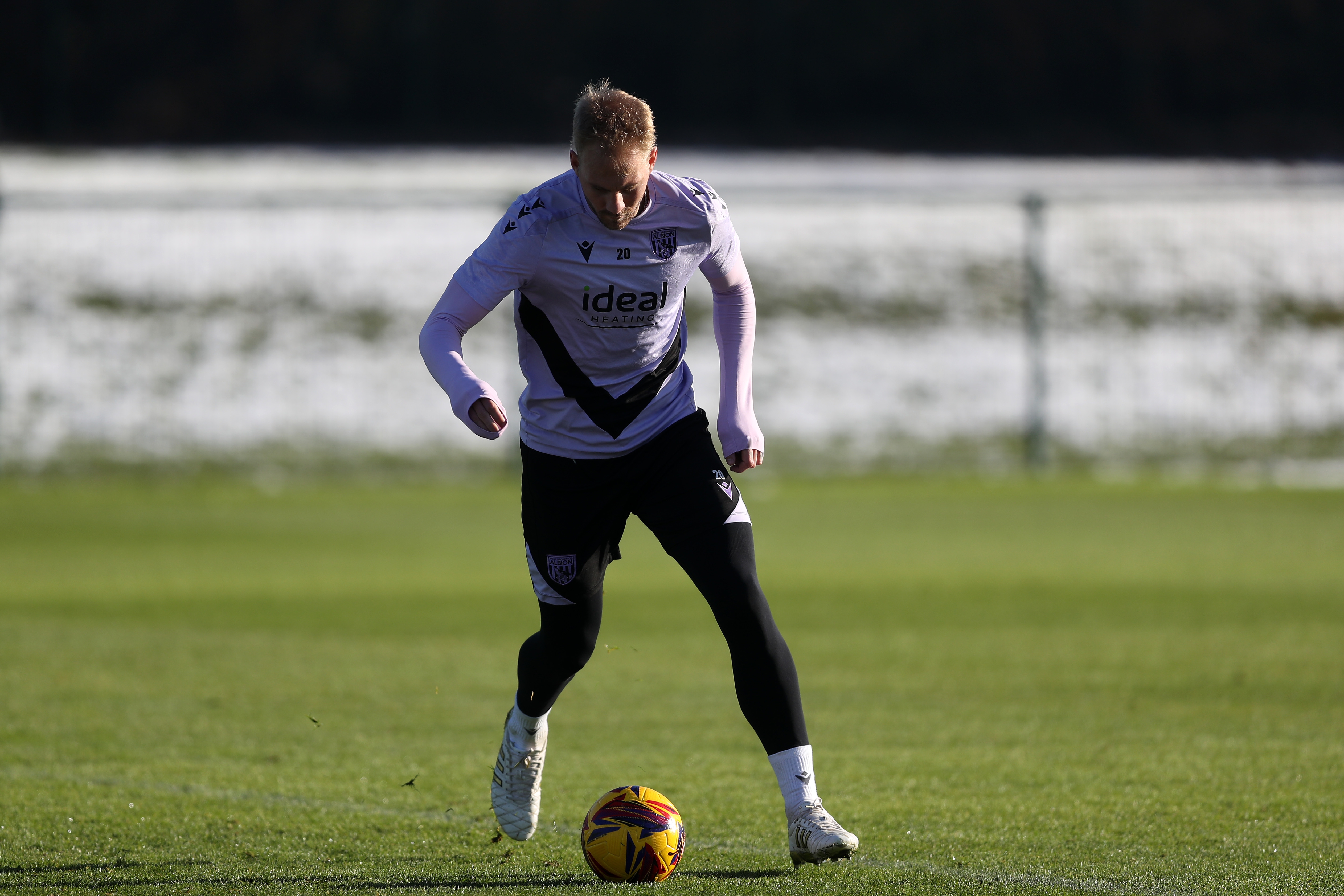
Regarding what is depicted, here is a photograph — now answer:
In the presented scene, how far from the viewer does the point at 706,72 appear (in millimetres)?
31594

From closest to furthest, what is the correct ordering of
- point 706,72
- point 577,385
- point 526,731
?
point 577,385 < point 526,731 < point 706,72

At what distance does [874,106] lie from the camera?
32.4 meters

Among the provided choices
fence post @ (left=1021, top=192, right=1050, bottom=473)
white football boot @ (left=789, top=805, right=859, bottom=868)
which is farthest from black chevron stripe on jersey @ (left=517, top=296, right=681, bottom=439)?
fence post @ (left=1021, top=192, right=1050, bottom=473)

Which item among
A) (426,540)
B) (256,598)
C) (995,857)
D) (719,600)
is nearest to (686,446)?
(719,600)

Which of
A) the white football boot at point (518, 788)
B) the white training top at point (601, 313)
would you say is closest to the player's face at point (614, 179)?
the white training top at point (601, 313)

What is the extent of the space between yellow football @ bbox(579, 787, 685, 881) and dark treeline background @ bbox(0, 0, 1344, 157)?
27.0m

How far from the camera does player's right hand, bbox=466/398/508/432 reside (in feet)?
14.0

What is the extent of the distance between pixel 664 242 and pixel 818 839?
5.44 ft

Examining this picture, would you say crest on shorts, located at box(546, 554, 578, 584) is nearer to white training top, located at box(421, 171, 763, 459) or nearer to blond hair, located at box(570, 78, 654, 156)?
white training top, located at box(421, 171, 763, 459)

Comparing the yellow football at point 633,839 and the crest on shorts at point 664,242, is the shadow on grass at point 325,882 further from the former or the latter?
the crest on shorts at point 664,242

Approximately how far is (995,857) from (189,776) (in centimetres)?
280

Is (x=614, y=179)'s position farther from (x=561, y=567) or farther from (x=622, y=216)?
(x=561, y=567)

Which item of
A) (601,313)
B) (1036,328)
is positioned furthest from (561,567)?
(1036,328)

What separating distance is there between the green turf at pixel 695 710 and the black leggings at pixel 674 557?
1.04 ft
